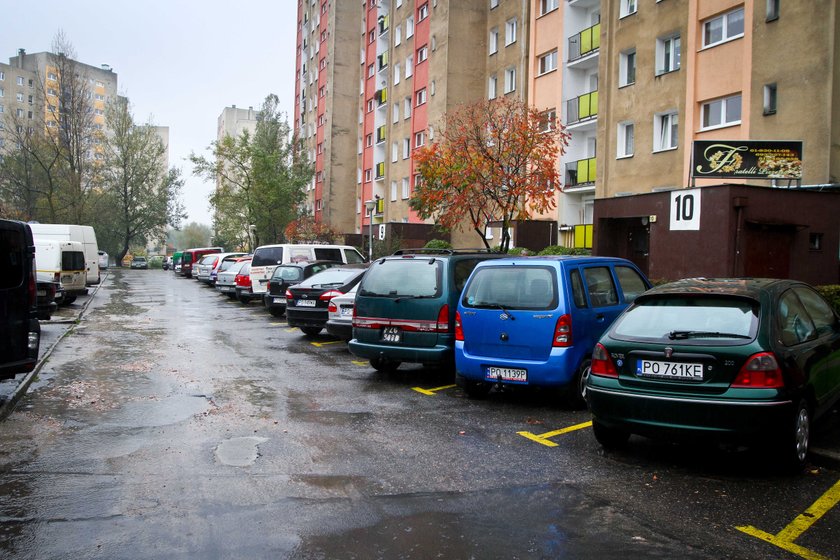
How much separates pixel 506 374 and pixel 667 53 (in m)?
18.9

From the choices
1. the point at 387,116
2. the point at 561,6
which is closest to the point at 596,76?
the point at 561,6

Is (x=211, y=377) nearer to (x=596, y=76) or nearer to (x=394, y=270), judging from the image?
(x=394, y=270)

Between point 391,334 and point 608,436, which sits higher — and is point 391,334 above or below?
above

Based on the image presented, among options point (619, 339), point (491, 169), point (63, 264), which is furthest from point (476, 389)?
point (63, 264)

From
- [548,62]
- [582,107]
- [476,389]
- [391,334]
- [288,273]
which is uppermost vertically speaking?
[548,62]

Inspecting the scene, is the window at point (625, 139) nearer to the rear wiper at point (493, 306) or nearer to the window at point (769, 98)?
the window at point (769, 98)

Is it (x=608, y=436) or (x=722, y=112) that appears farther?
(x=722, y=112)

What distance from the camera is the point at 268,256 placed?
933 inches

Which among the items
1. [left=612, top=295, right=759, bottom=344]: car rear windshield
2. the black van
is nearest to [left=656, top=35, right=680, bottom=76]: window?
[left=612, top=295, right=759, bottom=344]: car rear windshield

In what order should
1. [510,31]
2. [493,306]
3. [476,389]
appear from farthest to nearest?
1. [510,31]
2. [476,389]
3. [493,306]

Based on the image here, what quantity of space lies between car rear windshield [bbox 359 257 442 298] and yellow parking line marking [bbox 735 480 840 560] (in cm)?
542

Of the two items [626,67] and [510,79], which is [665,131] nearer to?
[626,67]

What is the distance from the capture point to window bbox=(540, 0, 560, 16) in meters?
29.7

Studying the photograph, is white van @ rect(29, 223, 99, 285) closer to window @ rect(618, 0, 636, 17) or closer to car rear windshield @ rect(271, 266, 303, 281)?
car rear windshield @ rect(271, 266, 303, 281)
